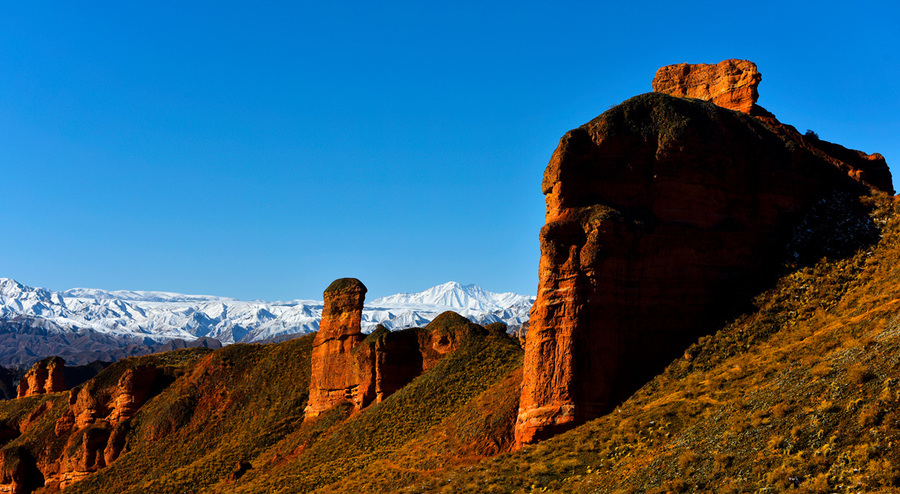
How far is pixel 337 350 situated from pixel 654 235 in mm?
36879

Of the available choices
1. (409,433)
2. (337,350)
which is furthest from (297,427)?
(409,433)

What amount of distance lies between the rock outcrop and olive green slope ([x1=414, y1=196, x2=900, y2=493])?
154 centimetres

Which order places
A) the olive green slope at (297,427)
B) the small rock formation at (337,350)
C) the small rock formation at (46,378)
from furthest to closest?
1. the small rock formation at (46,378)
2. the small rock formation at (337,350)
3. the olive green slope at (297,427)

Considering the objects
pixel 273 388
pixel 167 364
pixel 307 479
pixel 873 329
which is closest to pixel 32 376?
pixel 167 364

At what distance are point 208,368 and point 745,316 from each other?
5932 centimetres

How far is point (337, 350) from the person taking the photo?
71438 millimetres

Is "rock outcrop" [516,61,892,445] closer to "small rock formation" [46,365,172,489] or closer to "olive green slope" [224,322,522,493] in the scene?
"olive green slope" [224,322,522,493]

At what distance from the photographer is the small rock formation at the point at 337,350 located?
229ft

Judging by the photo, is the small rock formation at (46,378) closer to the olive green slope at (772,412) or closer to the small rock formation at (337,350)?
the small rock formation at (337,350)

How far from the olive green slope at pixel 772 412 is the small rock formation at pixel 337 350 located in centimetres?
3047

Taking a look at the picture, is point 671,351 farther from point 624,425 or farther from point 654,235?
point 624,425

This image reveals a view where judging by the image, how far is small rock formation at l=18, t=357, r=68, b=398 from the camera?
109688mm

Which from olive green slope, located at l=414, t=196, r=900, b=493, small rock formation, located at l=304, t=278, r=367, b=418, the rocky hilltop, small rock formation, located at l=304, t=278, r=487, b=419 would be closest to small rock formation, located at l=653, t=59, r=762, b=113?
the rocky hilltop

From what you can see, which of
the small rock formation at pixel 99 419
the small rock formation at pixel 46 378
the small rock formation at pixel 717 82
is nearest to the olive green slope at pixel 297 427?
the small rock formation at pixel 99 419
